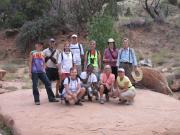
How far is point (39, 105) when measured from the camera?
1091cm

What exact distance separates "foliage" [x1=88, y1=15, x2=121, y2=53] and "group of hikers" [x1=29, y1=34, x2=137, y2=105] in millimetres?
4789

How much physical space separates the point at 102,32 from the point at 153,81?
371 cm

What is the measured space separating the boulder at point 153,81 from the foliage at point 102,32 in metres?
2.54

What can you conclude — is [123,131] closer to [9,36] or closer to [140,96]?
[140,96]

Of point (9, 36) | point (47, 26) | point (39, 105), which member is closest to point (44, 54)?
point (39, 105)

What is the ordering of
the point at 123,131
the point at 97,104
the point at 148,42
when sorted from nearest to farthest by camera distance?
the point at 123,131 < the point at 97,104 < the point at 148,42

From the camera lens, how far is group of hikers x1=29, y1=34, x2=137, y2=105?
414 inches

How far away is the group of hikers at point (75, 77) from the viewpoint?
10.5 m

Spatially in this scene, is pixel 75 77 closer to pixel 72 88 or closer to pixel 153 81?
pixel 72 88

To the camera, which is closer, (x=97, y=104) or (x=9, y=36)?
(x=97, y=104)

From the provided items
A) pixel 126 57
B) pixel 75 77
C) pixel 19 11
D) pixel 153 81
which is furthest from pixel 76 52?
pixel 19 11

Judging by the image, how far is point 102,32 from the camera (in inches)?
666

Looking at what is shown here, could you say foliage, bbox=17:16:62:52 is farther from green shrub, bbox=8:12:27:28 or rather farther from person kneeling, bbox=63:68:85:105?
person kneeling, bbox=63:68:85:105

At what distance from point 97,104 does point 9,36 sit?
50.6 ft
